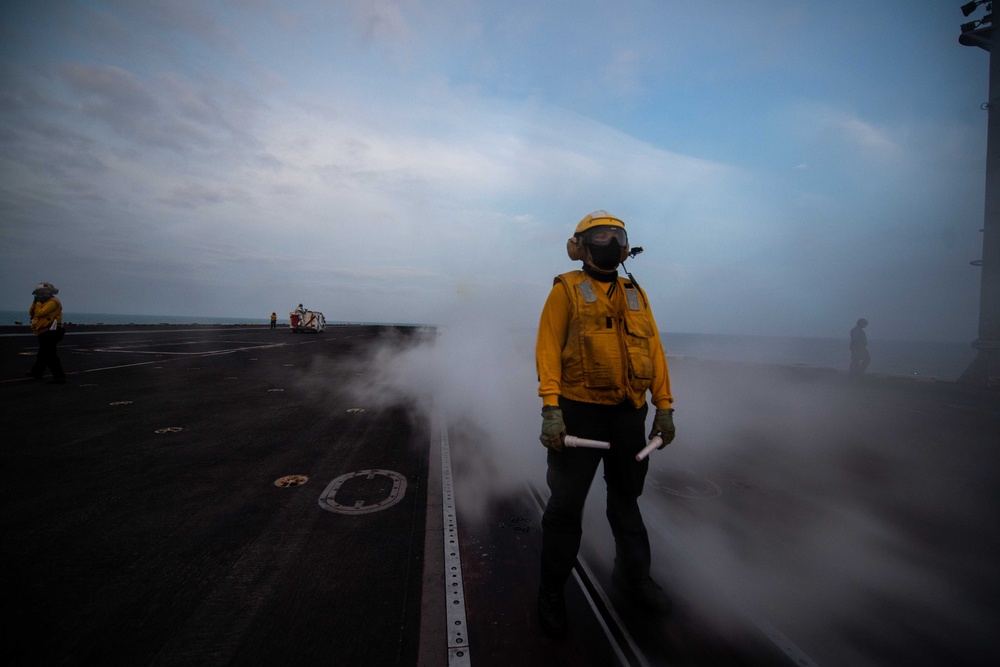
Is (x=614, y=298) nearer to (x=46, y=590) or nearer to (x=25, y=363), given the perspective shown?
(x=46, y=590)

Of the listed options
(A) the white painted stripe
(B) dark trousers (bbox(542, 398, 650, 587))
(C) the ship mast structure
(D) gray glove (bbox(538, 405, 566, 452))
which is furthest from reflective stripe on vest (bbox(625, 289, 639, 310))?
(C) the ship mast structure

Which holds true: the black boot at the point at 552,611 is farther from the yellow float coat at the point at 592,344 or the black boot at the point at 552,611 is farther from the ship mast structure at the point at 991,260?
the ship mast structure at the point at 991,260

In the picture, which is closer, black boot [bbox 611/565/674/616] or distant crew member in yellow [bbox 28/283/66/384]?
black boot [bbox 611/565/674/616]

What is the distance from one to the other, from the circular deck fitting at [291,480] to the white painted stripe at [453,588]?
1.45 m

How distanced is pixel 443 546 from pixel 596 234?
252cm

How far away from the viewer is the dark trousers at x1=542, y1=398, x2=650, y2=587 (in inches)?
92.4

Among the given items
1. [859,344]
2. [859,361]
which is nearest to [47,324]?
[859,344]

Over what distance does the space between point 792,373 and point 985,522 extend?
12.8 meters

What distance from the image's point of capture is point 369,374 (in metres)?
11.9

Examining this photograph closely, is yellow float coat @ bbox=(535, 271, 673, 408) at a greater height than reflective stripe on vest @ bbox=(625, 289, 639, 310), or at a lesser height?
lesser

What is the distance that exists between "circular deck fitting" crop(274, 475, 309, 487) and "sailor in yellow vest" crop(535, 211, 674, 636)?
290cm

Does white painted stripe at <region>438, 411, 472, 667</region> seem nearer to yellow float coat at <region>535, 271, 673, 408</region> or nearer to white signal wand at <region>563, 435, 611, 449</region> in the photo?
white signal wand at <region>563, 435, 611, 449</region>

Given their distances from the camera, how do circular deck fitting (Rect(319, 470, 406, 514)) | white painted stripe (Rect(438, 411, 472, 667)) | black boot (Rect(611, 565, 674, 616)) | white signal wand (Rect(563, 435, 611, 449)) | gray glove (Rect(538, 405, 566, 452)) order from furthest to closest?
circular deck fitting (Rect(319, 470, 406, 514)) → black boot (Rect(611, 565, 674, 616)) → gray glove (Rect(538, 405, 566, 452)) → white signal wand (Rect(563, 435, 611, 449)) → white painted stripe (Rect(438, 411, 472, 667))

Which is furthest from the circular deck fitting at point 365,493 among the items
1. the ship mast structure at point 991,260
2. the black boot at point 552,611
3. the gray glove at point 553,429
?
the ship mast structure at point 991,260
